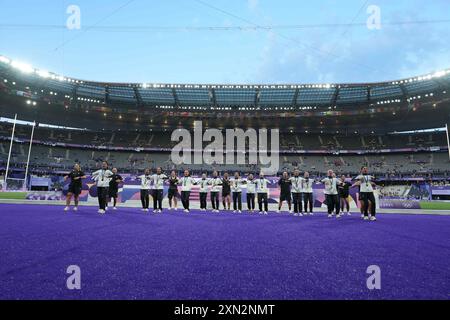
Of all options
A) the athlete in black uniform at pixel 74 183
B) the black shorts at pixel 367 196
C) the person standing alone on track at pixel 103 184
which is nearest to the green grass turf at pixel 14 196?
the athlete in black uniform at pixel 74 183

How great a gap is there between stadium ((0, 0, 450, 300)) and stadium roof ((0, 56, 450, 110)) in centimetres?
22

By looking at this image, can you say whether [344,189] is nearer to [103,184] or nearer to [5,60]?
[103,184]

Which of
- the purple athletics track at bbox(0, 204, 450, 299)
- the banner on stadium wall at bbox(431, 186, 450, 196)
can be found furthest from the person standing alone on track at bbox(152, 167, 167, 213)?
the banner on stadium wall at bbox(431, 186, 450, 196)

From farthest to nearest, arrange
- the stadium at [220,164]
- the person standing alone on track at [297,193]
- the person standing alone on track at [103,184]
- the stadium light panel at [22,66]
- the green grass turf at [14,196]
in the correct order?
the stadium light panel at [22,66], the green grass turf at [14,196], the person standing alone on track at [297,193], the person standing alone on track at [103,184], the stadium at [220,164]

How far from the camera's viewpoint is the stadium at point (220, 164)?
3.58m

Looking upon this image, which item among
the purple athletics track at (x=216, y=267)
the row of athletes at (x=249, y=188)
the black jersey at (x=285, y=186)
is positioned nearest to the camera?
the purple athletics track at (x=216, y=267)

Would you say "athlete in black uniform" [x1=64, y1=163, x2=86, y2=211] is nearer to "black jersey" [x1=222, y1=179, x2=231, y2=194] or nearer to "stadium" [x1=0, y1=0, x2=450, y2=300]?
"stadium" [x1=0, y1=0, x2=450, y2=300]

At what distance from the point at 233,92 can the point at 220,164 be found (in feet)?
36.1

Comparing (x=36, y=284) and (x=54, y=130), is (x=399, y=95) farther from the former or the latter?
(x=54, y=130)

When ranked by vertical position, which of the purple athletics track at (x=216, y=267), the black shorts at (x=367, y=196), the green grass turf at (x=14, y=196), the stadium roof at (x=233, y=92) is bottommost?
the purple athletics track at (x=216, y=267)

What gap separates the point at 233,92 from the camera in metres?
36.5

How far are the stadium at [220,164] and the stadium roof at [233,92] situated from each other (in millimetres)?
Result: 221

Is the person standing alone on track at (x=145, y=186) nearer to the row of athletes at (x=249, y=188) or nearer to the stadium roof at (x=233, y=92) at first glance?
the row of athletes at (x=249, y=188)
